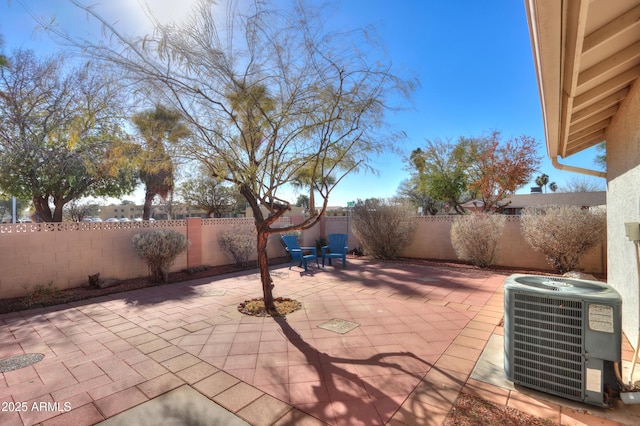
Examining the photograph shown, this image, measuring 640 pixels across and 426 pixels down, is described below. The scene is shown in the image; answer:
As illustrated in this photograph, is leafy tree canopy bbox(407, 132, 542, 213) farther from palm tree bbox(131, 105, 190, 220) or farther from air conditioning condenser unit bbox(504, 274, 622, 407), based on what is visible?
palm tree bbox(131, 105, 190, 220)

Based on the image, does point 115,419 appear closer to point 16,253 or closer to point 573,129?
point 16,253

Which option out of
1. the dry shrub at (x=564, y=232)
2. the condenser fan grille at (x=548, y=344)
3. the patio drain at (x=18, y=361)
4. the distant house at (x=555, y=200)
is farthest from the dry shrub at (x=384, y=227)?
the distant house at (x=555, y=200)

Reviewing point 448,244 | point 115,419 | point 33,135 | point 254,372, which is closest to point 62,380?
point 115,419

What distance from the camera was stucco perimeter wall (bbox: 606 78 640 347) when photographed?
2955 millimetres

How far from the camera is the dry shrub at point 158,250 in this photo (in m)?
6.82

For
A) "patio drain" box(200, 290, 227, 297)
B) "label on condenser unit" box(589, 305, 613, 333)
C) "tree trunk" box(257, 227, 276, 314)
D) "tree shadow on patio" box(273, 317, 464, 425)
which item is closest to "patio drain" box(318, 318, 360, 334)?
"tree shadow on patio" box(273, 317, 464, 425)

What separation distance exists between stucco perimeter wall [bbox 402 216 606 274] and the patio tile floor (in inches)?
158

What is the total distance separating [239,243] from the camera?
349 inches

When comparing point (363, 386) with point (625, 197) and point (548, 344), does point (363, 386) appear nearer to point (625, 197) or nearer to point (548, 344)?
point (548, 344)

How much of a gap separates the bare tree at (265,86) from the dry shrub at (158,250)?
3229 millimetres

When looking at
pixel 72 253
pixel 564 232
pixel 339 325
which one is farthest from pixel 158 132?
pixel 564 232

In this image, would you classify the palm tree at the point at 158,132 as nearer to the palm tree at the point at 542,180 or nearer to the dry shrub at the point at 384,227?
the dry shrub at the point at 384,227

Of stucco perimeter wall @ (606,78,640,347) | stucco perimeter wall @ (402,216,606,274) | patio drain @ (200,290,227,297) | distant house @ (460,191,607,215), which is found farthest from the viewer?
distant house @ (460,191,607,215)

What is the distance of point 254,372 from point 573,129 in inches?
203
